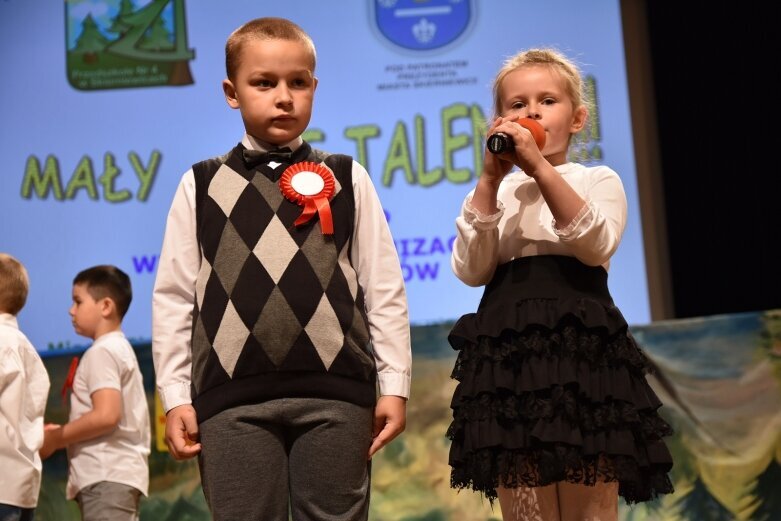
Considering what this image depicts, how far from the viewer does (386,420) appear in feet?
5.69

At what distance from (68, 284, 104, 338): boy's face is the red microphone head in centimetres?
185

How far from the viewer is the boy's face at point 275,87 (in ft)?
5.86

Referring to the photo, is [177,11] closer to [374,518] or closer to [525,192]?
[374,518]

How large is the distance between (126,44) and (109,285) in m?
1.02

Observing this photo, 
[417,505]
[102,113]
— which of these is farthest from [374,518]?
[102,113]

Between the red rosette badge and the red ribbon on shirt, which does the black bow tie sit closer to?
the red rosette badge

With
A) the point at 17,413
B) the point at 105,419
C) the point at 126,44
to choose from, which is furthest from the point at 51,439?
the point at 126,44

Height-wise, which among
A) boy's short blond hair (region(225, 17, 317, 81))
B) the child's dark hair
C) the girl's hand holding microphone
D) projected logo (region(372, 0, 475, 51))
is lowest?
the child's dark hair

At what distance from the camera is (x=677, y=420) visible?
3324 millimetres

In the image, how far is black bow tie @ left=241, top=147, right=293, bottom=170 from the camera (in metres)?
1.79

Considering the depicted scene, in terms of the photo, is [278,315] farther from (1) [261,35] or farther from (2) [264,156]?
(1) [261,35]

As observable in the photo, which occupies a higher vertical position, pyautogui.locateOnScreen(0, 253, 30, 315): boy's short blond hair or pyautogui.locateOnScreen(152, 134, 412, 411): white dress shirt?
pyautogui.locateOnScreen(0, 253, 30, 315): boy's short blond hair

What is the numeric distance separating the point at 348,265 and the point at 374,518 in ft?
5.83

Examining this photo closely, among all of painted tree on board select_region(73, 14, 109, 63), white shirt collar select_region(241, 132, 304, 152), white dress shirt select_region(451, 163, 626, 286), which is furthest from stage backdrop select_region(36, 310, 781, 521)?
white shirt collar select_region(241, 132, 304, 152)
